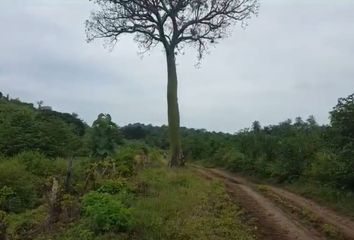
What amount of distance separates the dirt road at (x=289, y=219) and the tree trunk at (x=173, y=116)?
7240mm

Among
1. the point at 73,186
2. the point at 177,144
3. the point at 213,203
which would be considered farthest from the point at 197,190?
the point at 177,144

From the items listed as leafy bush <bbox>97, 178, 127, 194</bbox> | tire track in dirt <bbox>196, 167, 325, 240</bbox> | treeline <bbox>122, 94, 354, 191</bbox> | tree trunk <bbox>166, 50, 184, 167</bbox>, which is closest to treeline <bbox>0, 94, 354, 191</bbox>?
treeline <bbox>122, 94, 354, 191</bbox>

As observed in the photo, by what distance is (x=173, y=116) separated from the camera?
22672 millimetres

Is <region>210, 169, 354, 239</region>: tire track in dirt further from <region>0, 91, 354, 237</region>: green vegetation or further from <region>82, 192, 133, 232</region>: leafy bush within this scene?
<region>82, 192, 133, 232</region>: leafy bush

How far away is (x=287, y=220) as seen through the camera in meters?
11.1

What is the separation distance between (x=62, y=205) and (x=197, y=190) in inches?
192

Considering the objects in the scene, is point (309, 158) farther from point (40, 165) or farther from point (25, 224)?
point (25, 224)

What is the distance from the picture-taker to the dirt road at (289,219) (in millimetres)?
9820

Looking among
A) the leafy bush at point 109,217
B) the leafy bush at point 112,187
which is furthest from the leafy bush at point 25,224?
the leafy bush at point 112,187

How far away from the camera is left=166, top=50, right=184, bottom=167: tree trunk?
73.6 feet

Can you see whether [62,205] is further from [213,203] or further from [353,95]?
[353,95]

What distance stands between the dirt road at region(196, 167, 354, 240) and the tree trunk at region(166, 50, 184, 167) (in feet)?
23.8

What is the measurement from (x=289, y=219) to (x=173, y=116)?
12.0 meters

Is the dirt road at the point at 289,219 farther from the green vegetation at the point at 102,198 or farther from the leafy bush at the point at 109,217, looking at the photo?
the leafy bush at the point at 109,217
